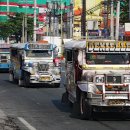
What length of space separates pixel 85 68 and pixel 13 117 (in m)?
2.60

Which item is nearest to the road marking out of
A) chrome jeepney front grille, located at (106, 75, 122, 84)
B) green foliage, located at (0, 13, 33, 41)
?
chrome jeepney front grille, located at (106, 75, 122, 84)

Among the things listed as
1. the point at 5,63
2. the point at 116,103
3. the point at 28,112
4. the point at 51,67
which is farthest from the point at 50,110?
the point at 5,63

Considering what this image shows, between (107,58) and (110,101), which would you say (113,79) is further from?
(107,58)

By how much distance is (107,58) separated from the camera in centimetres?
1645

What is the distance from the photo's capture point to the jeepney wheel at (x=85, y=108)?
50.2 ft

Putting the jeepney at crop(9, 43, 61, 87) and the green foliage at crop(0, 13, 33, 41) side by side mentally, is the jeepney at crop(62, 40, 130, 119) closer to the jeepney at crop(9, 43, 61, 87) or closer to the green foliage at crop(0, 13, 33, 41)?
the jeepney at crop(9, 43, 61, 87)

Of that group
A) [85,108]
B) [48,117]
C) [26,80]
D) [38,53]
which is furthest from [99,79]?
[38,53]

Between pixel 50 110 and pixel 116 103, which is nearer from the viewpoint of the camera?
pixel 116 103

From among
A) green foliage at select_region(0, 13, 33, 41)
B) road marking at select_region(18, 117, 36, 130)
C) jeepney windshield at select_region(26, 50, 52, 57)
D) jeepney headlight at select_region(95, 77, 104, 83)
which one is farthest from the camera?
green foliage at select_region(0, 13, 33, 41)

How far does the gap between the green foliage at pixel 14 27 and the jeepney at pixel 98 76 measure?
86.2m

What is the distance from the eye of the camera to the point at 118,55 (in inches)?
648

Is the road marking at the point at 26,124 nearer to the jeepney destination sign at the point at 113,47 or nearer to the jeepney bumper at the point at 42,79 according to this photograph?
the jeepney destination sign at the point at 113,47

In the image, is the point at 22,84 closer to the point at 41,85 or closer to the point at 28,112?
the point at 41,85

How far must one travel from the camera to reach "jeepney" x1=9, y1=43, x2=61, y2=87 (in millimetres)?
30578
